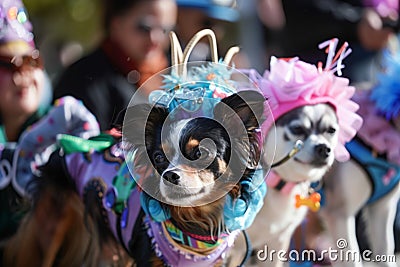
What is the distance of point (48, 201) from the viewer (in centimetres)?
283

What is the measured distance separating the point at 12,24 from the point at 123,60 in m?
0.69

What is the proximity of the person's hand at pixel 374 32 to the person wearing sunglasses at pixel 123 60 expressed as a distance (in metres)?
0.92

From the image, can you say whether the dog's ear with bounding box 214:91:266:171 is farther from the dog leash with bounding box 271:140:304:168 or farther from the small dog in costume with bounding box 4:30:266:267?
the dog leash with bounding box 271:140:304:168

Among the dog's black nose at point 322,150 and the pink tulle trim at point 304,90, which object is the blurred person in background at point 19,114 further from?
the dog's black nose at point 322,150

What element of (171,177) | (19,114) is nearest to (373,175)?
(171,177)

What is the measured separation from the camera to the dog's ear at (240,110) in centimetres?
211

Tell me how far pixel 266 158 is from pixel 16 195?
101 centimetres

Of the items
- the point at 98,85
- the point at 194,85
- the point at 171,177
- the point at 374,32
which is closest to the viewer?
the point at 171,177

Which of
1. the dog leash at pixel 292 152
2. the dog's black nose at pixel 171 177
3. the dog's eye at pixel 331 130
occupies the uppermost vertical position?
the dog's black nose at pixel 171 177

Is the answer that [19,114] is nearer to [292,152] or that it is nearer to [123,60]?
[123,60]

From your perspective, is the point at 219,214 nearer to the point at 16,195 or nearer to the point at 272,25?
the point at 16,195

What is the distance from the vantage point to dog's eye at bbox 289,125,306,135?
8.51 ft

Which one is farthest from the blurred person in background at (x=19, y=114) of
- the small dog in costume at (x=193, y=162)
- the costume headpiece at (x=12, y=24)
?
the small dog in costume at (x=193, y=162)

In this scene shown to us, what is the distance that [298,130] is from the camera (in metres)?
2.60
